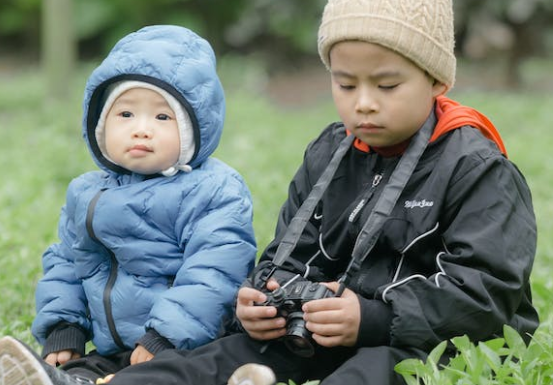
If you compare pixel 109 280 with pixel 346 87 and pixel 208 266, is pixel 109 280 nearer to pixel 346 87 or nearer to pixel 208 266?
pixel 208 266

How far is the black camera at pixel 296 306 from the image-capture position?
3361 mm

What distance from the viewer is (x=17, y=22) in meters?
16.7

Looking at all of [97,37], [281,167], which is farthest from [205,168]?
[97,37]

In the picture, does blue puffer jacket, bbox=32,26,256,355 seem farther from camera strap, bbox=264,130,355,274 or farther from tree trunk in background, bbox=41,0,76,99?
tree trunk in background, bbox=41,0,76,99

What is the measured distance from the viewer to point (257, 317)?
134 inches

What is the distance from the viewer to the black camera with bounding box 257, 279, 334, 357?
11.0ft

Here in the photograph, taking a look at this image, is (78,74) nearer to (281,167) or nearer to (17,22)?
(17,22)

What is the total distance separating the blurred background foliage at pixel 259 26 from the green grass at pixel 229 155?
2.89ft

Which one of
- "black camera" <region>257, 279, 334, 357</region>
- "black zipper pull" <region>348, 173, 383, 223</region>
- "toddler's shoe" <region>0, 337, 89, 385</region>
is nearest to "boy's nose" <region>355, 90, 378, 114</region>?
"black zipper pull" <region>348, 173, 383, 223</region>

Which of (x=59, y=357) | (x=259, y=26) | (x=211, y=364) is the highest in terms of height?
(x=259, y=26)

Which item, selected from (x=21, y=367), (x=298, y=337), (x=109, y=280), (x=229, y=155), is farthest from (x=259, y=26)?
(x=21, y=367)

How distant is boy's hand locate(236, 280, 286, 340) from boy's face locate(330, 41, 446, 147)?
2.06 ft

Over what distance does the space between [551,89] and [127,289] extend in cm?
1093

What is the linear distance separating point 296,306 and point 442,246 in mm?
503
